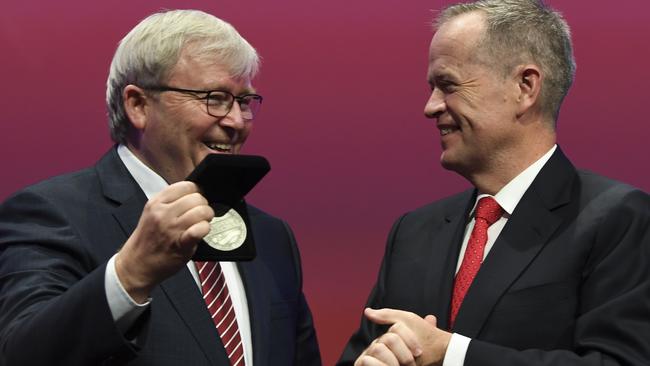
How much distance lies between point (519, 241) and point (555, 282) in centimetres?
13

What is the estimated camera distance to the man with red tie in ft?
6.64

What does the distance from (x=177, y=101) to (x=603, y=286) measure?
1026mm

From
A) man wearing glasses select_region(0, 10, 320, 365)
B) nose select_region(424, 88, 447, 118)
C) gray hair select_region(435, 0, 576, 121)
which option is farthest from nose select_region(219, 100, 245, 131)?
gray hair select_region(435, 0, 576, 121)

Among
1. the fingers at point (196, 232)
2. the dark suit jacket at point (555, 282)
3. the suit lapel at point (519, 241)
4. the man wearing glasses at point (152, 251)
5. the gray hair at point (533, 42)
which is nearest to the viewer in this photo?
the fingers at point (196, 232)

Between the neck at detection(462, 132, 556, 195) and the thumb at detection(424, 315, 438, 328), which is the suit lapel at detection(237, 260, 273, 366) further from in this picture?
the neck at detection(462, 132, 556, 195)

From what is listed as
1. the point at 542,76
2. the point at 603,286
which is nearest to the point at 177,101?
the point at 542,76

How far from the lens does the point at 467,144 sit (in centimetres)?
231

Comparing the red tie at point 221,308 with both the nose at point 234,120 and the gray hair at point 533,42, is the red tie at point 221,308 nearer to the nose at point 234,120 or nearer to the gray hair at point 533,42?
the nose at point 234,120

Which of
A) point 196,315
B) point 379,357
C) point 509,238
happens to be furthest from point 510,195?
point 196,315

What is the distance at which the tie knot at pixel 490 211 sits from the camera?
227 centimetres

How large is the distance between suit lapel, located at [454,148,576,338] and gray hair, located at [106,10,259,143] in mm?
717

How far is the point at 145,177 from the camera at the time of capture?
235 cm

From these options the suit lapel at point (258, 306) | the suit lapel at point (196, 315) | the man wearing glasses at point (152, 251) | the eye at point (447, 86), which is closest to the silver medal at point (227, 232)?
the man wearing glasses at point (152, 251)

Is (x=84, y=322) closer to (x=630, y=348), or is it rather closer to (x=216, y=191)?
(x=216, y=191)
